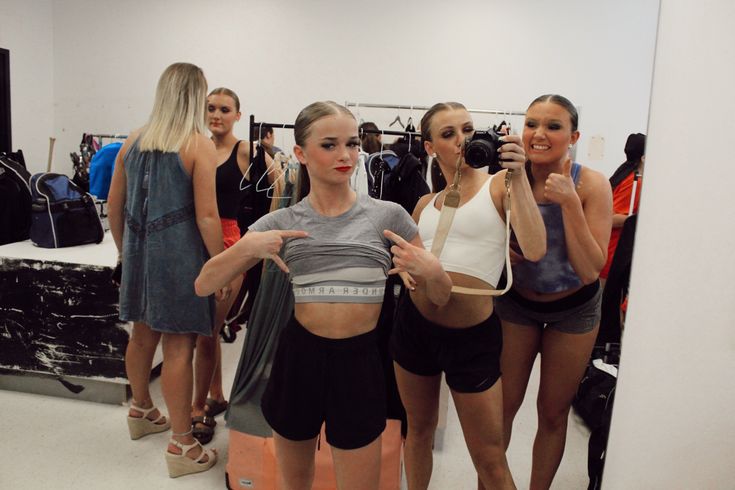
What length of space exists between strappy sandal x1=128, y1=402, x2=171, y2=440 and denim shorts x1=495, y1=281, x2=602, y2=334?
1.39m

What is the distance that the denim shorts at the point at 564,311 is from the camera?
1.27 m

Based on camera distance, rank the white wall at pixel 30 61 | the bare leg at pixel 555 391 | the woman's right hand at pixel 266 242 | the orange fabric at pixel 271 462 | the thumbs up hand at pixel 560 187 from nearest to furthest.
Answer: the woman's right hand at pixel 266 242 < the thumbs up hand at pixel 560 187 < the bare leg at pixel 555 391 < the orange fabric at pixel 271 462 < the white wall at pixel 30 61

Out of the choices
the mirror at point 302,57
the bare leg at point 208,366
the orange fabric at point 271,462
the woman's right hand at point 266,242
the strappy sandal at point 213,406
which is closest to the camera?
the woman's right hand at point 266,242

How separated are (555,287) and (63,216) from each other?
6.40ft

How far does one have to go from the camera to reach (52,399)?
7.17 ft

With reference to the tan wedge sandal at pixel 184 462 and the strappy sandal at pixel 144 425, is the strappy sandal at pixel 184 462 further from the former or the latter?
the strappy sandal at pixel 144 425

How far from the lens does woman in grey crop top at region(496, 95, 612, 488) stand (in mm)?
1205

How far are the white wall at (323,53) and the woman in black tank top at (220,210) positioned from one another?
66mm

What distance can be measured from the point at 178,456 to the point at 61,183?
3.72 feet

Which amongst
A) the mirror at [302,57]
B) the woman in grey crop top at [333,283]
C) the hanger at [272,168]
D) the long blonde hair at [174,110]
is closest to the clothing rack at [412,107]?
the mirror at [302,57]

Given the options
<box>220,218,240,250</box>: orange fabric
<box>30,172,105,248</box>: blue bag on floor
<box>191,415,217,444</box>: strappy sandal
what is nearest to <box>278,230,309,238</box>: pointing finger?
<box>220,218,240,250</box>: orange fabric

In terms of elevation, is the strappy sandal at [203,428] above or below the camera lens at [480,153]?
below

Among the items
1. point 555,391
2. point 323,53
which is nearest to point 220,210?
point 323,53

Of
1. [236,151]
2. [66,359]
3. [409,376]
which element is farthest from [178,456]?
[236,151]
